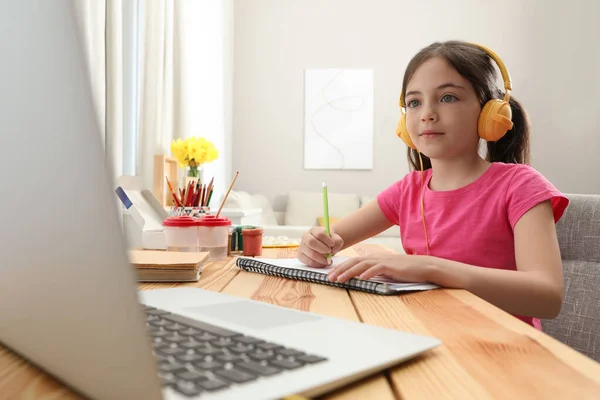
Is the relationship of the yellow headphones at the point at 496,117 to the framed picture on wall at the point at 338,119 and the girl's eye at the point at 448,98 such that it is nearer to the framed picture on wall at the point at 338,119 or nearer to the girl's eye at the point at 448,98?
the girl's eye at the point at 448,98

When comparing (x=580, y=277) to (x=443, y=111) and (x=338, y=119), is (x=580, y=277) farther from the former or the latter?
(x=338, y=119)

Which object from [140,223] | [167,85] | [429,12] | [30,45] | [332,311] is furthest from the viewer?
[429,12]

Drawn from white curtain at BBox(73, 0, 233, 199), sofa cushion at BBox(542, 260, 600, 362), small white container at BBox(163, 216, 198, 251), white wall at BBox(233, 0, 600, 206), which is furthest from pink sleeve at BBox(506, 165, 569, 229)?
white wall at BBox(233, 0, 600, 206)

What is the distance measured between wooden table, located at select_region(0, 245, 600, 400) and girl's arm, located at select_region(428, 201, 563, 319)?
0.12 metres

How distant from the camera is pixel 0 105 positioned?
301mm

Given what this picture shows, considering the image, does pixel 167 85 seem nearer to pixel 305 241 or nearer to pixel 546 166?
pixel 305 241

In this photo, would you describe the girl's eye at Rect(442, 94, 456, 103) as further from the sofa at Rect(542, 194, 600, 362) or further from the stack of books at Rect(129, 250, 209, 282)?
the stack of books at Rect(129, 250, 209, 282)

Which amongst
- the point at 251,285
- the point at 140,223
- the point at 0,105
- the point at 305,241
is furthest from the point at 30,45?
the point at 140,223

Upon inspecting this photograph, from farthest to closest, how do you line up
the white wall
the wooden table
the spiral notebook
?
the white wall < the spiral notebook < the wooden table

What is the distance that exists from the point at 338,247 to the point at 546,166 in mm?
4480

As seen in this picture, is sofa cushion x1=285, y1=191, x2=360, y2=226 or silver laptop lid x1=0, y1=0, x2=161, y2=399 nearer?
silver laptop lid x1=0, y1=0, x2=161, y2=399

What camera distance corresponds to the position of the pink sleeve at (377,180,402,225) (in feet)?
4.67

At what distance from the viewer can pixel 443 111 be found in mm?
1191

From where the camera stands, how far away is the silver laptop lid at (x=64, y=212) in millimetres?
243
